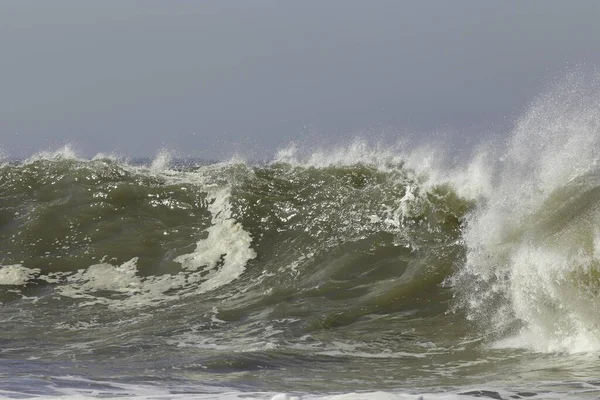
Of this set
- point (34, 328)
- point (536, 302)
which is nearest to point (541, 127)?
point (536, 302)

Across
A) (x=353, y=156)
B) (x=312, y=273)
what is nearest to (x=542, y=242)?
(x=312, y=273)

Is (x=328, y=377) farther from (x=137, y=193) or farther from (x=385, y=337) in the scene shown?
(x=137, y=193)

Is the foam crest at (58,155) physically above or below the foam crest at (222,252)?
above

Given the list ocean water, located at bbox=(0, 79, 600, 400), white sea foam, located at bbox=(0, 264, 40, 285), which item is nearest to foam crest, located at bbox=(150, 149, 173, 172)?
ocean water, located at bbox=(0, 79, 600, 400)

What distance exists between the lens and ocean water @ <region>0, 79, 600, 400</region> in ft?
20.2

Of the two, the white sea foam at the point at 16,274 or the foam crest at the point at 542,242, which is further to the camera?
the white sea foam at the point at 16,274

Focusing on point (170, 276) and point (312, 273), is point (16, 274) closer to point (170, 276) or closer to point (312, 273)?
point (170, 276)

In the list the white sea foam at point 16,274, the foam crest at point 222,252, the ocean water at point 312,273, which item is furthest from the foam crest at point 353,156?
the white sea foam at point 16,274

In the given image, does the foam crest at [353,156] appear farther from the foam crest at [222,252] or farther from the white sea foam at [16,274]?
the white sea foam at [16,274]

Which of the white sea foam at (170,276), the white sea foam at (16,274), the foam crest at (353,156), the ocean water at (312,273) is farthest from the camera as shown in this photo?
the foam crest at (353,156)

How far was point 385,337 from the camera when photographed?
7.62 meters

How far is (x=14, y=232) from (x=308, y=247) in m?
4.03

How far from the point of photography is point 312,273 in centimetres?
997

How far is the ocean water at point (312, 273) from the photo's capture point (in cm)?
615
